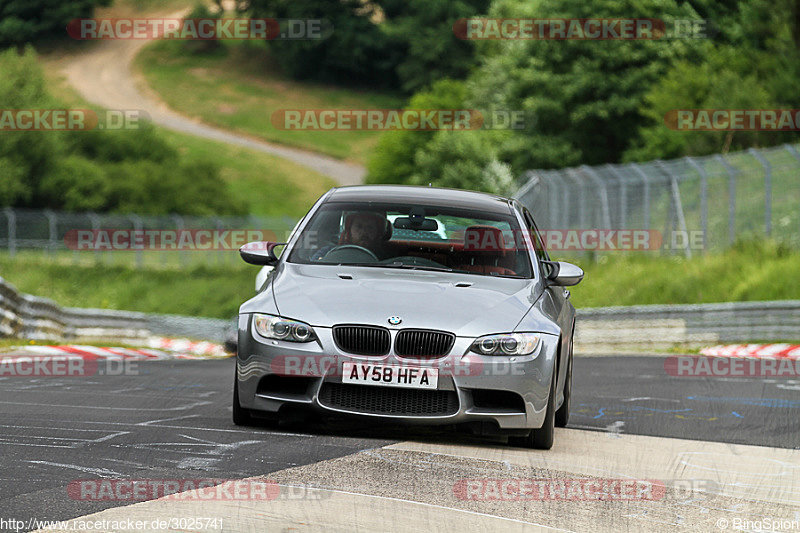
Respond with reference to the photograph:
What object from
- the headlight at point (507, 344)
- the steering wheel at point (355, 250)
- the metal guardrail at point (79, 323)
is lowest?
the metal guardrail at point (79, 323)

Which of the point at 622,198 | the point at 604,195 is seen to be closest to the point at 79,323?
the point at 622,198

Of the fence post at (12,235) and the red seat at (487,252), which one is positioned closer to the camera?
the red seat at (487,252)

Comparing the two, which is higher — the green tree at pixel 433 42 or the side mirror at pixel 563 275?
the side mirror at pixel 563 275

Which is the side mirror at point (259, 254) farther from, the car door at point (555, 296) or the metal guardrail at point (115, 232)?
the metal guardrail at point (115, 232)

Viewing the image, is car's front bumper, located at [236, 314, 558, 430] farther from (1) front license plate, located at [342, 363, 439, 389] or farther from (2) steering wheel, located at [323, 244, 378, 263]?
(2) steering wheel, located at [323, 244, 378, 263]

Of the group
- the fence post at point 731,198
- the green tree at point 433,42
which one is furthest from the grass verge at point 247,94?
the fence post at point 731,198

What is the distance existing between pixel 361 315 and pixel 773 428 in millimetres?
3789

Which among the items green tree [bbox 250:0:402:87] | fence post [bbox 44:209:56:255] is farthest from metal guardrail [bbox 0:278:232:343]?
green tree [bbox 250:0:402:87]

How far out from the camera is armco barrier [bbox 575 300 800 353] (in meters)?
21.4

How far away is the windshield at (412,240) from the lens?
933cm

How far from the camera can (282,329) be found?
27.1 ft

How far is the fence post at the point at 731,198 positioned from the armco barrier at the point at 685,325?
4.04m

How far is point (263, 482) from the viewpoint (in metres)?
6.55

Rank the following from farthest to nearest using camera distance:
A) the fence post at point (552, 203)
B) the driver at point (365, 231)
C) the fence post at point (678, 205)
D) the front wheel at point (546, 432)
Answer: the fence post at point (552, 203), the fence post at point (678, 205), the driver at point (365, 231), the front wheel at point (546, 432)
